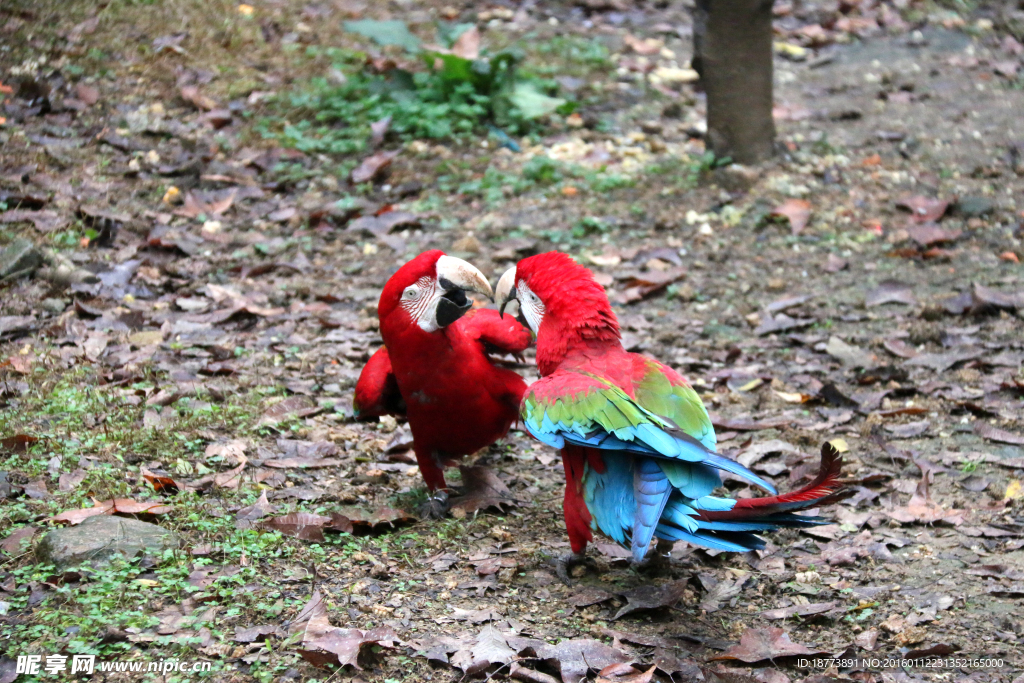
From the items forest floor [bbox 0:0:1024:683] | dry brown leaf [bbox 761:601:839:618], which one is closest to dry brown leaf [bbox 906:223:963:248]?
forest floor [bbox 0:0:1024:683]

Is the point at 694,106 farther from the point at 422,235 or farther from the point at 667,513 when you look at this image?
the point at 667,513

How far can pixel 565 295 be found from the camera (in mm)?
2982

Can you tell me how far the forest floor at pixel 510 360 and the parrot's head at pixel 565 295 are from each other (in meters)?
0.83

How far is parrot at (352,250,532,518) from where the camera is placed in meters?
3.07

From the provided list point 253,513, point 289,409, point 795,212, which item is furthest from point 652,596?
point 795,212

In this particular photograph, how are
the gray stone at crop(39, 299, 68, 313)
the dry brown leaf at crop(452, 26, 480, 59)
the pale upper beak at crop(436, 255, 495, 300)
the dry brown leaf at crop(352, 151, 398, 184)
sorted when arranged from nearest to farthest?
the pale upper beak at crop(436, 255, 495, 300) < the gray stone at crop(39, 299, 68, 313) < the dry brown leaf at crop(352, 151, 398, 184) < the dry brown leaf at crop(452, 26, 480, 59)

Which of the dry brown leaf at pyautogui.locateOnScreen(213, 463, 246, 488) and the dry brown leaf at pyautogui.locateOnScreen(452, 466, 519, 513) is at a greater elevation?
the dry brown leaf at pyautogui.locateOnScreen(213, 463, 246, 488)

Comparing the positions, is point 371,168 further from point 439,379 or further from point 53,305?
point 439,379

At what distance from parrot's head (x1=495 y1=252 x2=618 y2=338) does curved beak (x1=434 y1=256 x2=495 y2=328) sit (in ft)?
0.67

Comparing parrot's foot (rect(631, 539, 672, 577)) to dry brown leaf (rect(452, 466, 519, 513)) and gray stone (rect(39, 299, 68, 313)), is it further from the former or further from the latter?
gray stone (rect(39, 299, 68, 313))

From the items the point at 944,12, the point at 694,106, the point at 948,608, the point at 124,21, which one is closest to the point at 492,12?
the point at 694,106

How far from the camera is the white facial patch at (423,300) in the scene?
10.0 feet

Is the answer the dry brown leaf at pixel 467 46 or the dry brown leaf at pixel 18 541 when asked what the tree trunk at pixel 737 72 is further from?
the dry brown leaf at pixel 18 541

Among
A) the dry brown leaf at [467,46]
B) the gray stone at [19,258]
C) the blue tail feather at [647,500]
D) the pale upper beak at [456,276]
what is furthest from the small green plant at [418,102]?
the blue tail feather at [647,500]
